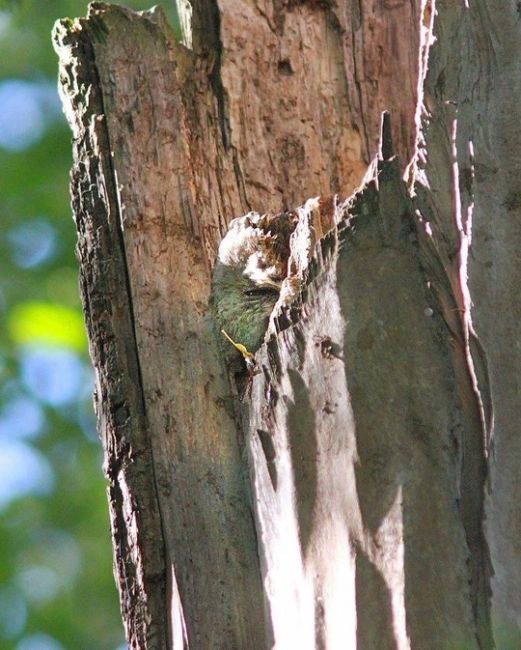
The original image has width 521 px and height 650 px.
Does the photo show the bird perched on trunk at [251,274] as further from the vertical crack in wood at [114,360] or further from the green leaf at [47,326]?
the green leaf at [47,326]

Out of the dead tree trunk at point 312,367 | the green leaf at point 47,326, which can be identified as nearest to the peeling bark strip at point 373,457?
the dead tree trunk at point 312,367

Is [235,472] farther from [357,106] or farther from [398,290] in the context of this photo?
[357,106]

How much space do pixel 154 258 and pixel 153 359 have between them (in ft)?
0.82

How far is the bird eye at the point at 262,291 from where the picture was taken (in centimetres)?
226

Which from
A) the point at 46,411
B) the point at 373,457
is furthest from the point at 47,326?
the point at 373,457

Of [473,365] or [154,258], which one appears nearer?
[473,365]

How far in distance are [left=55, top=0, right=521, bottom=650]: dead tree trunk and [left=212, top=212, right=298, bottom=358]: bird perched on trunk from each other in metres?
0.06

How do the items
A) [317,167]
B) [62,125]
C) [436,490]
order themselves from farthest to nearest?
1. [62,125]
2. [317,167]
3. [436,490]

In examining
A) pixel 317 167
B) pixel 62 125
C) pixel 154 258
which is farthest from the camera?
pixel 62 125

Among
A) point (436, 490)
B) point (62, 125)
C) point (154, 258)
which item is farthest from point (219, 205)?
point (62, 125)

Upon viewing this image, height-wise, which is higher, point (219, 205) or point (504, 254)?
point (219, 205)

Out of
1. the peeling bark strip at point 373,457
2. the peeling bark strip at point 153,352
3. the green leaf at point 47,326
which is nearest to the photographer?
the peeling bark strip at point 373,457

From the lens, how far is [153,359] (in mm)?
2213

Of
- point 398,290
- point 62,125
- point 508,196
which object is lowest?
point 398,290
